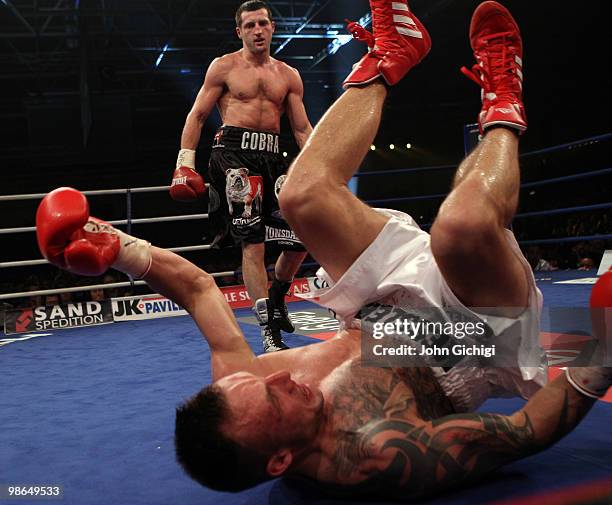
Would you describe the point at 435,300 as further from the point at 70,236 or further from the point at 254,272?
the point at 254,272

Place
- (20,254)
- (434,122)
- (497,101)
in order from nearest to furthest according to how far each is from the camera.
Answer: (497,101) < (20,254) < (434,122)

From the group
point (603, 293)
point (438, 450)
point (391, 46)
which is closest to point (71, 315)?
point (391, 46)

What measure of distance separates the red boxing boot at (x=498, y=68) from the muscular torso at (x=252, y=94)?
1385mm

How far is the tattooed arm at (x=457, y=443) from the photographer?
99cm

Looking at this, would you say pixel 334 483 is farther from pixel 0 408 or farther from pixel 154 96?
pixel 154 96

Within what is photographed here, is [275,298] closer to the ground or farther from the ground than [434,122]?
closer to the ground

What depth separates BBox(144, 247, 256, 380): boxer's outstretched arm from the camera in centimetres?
122

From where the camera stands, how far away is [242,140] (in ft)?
9.04

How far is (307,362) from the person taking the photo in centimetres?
123

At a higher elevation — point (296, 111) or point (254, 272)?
point (296, 111)

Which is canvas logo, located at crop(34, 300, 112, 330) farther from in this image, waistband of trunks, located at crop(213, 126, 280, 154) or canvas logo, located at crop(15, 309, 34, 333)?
waistband of trunks, located at crop(213, 126, 280, 154)

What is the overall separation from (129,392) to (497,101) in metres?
1.27

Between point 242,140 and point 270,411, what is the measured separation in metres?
1.92

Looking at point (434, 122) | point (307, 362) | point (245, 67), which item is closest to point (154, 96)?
point (434, 122)
